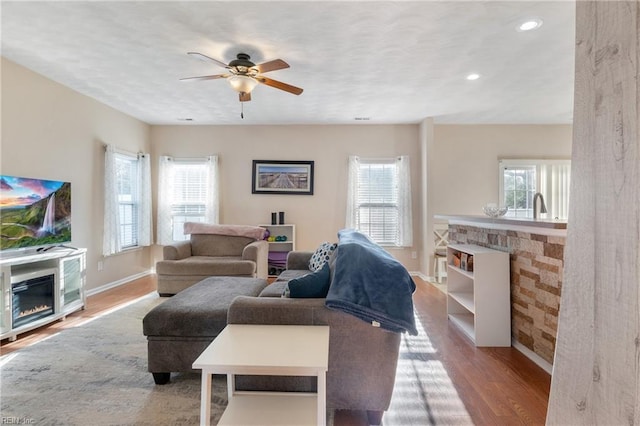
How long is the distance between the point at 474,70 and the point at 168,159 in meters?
4.89

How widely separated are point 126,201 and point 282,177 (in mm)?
2537

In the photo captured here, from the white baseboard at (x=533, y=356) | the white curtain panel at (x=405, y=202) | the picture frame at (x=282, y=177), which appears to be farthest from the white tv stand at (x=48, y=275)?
the white curtain panel at (x=405, y=202)

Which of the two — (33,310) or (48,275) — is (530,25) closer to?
(48,275)

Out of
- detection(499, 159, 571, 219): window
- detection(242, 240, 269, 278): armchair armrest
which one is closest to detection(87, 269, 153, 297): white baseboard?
detection(242, 240, 269, 278): armchair armrest

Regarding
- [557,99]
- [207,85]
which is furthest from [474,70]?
[207,85]

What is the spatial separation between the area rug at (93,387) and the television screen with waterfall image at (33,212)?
1089 mm

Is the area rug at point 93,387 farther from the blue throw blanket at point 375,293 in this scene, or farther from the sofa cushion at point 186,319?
the blue throw blanket at point 375,293

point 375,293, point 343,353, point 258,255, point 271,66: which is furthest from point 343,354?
point 258,255

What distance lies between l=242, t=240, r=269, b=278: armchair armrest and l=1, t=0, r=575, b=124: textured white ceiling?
2.03 metres

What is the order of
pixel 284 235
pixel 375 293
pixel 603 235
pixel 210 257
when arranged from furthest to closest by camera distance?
pixel 284 235 < pixel 210 257 < pixel 375 293 < pixel 603 235

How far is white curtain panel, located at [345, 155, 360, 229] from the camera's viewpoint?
5.25 metres

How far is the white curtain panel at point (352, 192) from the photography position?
525 centimetres

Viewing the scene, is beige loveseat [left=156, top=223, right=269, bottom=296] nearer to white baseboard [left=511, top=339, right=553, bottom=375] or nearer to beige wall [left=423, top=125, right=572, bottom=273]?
white baseboard [left=511, top=339, right=553, bottom=375]

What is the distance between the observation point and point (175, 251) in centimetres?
423
